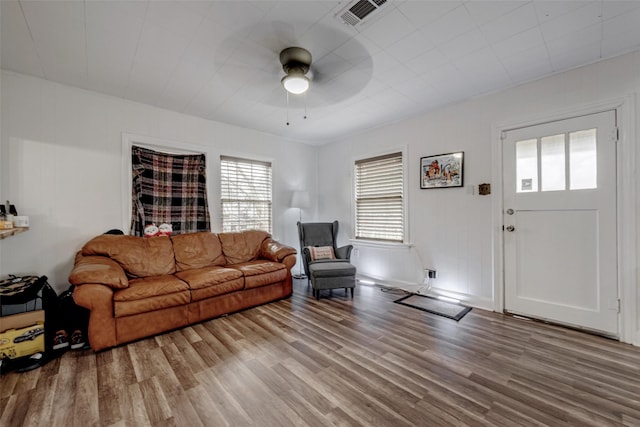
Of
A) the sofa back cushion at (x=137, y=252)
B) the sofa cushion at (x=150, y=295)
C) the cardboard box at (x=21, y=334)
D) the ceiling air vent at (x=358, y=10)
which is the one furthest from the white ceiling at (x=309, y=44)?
the cardboard box at (x=21, y=334)

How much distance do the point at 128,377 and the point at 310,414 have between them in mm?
1379

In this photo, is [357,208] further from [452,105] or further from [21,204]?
[21,204]

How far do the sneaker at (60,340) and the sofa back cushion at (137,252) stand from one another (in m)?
0.73

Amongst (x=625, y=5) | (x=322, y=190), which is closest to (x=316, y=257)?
(x=322, y=190)

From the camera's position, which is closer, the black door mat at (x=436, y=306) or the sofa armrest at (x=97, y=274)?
the sofa armrest at (x=97, y=274)

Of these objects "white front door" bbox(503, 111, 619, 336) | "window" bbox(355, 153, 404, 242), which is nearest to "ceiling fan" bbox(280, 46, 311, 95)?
"window" bbox(355, 153, 404, 242)

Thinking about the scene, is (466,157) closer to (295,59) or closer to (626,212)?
(626,212)

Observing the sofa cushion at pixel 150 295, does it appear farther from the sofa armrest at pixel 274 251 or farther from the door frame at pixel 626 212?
the door frame at pixel 626 212

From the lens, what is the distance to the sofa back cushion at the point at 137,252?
277cm

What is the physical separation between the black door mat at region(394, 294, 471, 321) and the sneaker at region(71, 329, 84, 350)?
3.30 metres

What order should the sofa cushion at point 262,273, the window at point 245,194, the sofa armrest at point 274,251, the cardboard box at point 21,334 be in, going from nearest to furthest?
the cardboard box at point 21,334 < the sofa cushion at point 262,273 < the sofa armrest at point 274,251 < the window at point 245,194

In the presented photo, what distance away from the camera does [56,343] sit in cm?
217

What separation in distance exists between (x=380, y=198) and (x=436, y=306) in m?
1.80

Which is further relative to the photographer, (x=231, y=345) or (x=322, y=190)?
(x=322, y=190)
